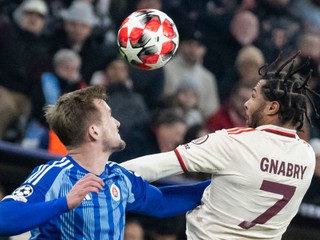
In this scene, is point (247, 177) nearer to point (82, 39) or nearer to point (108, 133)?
point (108, 133)

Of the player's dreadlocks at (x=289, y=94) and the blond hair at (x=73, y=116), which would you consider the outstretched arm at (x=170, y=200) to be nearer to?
the blond hair at (x=73, y=116)

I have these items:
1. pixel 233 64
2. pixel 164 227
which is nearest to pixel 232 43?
pixel 233 64

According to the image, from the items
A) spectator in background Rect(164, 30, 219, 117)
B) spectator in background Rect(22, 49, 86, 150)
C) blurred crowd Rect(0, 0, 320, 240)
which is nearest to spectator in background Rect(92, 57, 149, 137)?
blurred crowd Rect(0, 0, 320, 240)

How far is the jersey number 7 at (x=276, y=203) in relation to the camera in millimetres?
5645

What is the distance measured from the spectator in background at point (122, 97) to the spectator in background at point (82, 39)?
0.14 meters

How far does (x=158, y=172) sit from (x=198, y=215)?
36cm

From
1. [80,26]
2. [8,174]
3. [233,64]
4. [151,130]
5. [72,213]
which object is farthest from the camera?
[233,64]

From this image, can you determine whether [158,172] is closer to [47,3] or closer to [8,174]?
[8,174]

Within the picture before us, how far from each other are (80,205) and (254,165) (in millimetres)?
995

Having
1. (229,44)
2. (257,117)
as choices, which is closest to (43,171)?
(257,117)

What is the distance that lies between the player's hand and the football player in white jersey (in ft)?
1.82

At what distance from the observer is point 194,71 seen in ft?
36.2

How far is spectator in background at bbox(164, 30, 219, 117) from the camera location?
35.6 feet

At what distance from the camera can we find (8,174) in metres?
8.80
